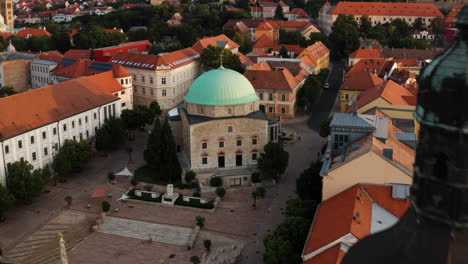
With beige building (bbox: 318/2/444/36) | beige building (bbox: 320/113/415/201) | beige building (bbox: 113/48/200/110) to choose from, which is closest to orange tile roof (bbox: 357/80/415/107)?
beige building (bbox: 320/113/415/201)

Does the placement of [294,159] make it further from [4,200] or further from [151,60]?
[151,60]

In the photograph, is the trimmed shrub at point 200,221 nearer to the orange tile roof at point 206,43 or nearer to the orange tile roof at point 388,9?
the orange tile roof at point 206,43

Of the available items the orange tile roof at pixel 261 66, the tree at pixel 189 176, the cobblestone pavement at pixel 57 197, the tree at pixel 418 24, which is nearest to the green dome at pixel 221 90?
the tree at pixel 189 176

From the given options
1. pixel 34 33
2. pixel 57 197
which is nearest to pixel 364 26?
pixel 34 33

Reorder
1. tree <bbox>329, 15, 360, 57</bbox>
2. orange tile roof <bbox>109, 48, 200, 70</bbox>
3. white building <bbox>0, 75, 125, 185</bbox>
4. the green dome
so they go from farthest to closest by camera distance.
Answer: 1. tree <bbox>329, 15, 360, 57</bbox>
2. orange tile roof <bbox>109, 48, 200, 70</bbox>
3. the green dome
4. white building <bbox>0, 75, 125, 185</bbox>

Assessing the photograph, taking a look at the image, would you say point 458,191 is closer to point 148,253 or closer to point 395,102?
point 148,253

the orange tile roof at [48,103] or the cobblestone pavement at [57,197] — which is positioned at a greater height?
the orange tile roof at [48,103]

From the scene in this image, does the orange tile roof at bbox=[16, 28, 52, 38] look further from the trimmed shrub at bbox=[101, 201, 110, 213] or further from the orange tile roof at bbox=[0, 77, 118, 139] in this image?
the trimmed shrub at bbox=[101, 201, 110, 213]
